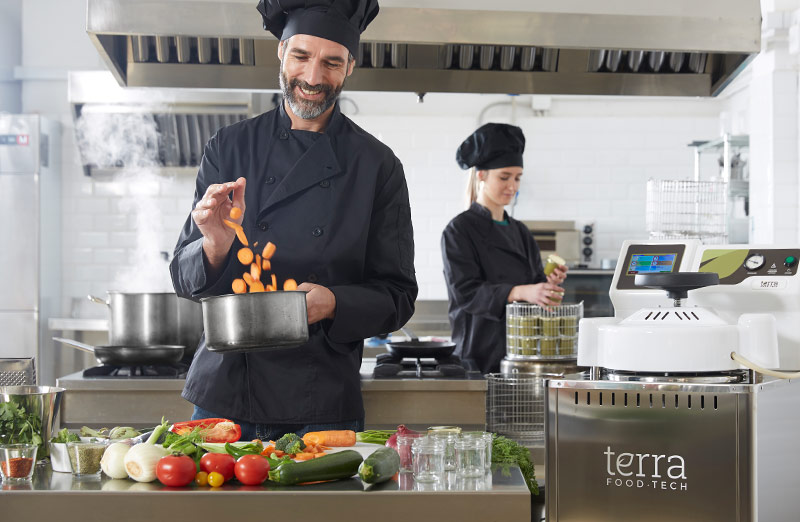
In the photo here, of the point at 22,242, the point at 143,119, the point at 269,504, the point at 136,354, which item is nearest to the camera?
the point at 269,504

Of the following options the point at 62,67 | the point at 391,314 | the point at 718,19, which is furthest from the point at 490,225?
the point at 62,67

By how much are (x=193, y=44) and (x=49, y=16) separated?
3.96 metres

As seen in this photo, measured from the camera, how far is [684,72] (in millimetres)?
3209

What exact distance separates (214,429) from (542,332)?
1479mm

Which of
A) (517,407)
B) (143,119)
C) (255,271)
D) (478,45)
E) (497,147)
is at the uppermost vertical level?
(143,119)

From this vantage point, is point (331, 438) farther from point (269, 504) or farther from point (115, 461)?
point (115, 461)

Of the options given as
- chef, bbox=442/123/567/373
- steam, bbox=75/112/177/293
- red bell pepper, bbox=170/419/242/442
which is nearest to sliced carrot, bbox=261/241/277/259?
red bell pepper, bbox=170/419/242/442

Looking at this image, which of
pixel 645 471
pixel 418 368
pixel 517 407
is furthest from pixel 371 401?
pixel 645 471

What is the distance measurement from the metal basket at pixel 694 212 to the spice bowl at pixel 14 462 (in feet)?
13.3

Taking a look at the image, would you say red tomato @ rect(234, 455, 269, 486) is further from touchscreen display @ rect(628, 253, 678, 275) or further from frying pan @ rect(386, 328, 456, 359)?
frying pan @ rect(386, 328, 456, 359)

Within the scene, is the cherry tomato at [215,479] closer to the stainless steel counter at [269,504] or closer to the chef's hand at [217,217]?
the stainless steel counter at [269,504]

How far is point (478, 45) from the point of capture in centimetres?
299

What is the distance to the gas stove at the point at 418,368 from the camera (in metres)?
2.90

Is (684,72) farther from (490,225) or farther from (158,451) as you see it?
(158,451)
